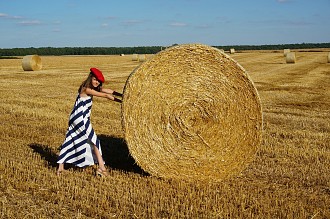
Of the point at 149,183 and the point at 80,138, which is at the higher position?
the point at 80,138

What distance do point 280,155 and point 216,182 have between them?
1816mm

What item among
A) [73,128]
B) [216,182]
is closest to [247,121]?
[216,182]

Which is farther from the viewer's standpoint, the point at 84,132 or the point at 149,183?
the point at 84,132

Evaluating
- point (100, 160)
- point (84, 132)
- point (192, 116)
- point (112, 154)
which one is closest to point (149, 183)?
point (100, 160)

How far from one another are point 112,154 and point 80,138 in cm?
135

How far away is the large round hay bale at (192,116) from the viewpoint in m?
6.17

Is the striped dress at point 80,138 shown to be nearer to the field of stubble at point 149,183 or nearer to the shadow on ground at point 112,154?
the field of stubble at point 149,183

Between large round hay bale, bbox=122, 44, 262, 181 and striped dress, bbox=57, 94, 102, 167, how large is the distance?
0.60 metres

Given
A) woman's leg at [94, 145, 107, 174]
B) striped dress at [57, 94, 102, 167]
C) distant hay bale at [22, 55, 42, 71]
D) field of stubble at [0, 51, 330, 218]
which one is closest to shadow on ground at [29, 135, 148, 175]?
field of stubble at [0, 51, 330, 218]

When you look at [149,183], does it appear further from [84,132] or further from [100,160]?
[84,132]

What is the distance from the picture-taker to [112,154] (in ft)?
25.4

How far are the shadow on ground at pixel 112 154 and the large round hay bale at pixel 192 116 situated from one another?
0.53 metres

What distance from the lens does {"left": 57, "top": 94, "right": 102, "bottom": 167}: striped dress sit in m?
6.39

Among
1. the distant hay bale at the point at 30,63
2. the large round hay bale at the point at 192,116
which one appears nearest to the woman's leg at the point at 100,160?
the large round hay bale at the point at 192,116
